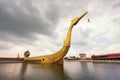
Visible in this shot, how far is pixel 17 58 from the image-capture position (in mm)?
57406

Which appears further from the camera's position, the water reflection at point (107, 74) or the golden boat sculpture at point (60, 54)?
the golden boat sculpture at point (60, 54)

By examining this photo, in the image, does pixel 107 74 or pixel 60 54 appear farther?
pixel 60 54

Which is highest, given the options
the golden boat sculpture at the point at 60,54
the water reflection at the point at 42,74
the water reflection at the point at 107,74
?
the golden boat sculpture at the point at 60,54

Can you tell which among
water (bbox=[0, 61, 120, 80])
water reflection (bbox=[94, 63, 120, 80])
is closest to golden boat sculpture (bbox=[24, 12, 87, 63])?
water (bbox=[0, 61, 120, 80])

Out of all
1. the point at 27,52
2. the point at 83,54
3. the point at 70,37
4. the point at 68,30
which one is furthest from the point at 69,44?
the point at 83,54

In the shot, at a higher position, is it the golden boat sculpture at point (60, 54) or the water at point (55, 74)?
the golden boat sculpture at point (60, 54)

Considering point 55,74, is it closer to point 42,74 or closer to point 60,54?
point 42,74

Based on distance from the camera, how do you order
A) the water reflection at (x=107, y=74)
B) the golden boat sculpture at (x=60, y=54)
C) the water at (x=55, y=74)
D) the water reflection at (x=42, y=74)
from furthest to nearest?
1. the golden boat sculpture at (x=60, y=54)
2. the water reflection at (x=107, y=74)
3. the water at (x=55, y=74)
4. the water reflection at (x=42, y=74)

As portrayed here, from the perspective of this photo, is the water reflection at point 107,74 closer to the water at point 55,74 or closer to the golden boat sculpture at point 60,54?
the water at point 55,74

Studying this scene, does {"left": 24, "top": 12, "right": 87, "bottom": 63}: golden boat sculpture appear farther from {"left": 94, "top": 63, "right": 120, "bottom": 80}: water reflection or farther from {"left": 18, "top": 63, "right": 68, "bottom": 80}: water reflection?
{"left": 18, "top": 63, "right": 68, "bottom": 80}: water reflection

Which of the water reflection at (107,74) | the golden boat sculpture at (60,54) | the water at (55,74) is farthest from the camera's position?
the golden boat sculpture at (60,54)

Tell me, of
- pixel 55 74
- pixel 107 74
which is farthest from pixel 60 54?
pixel 107 74

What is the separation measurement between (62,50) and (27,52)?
20771 millimetres

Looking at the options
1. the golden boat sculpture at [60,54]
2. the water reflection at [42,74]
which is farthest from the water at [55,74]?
the golden boat sculpture at [60,54]
